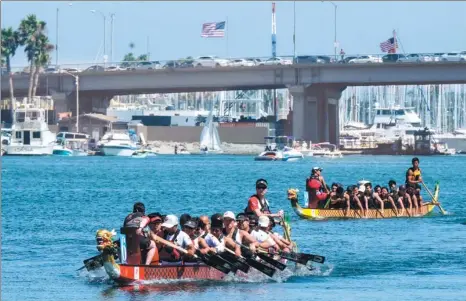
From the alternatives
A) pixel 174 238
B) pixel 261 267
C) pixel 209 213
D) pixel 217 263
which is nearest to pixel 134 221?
pixel 174 238

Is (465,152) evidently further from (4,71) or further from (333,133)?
(4,71)

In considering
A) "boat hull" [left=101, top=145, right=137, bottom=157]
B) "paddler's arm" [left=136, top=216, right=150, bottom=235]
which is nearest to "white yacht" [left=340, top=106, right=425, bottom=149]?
"boat hull" [left=101, top=145, right=137, bottom=157]

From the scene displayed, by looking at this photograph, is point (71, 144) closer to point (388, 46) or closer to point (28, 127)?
point (28, 127)

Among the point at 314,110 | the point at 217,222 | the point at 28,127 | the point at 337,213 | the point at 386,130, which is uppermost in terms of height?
the point at 314,110

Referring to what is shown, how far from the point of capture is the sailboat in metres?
155

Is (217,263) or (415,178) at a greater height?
(415,178)

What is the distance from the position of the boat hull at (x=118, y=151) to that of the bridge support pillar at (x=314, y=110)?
17.0 m

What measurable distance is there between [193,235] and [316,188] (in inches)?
710

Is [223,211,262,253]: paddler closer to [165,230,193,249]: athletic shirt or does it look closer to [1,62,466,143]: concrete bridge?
[165,230,193,249]: athletic shirt

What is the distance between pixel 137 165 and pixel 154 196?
5131 cm

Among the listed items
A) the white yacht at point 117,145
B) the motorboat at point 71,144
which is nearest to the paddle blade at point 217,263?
the white yacht at point 117,145

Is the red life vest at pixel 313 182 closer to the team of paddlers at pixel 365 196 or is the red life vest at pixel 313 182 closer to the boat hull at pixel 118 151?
the team of paddlers at pixel 365 196

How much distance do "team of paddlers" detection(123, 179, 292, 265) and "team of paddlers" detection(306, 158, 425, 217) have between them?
15842mm

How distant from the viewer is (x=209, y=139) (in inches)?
6161
